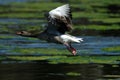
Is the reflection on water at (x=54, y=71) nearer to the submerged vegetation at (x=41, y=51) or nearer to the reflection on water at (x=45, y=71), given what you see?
the reflection on water at (x=45, y=71)

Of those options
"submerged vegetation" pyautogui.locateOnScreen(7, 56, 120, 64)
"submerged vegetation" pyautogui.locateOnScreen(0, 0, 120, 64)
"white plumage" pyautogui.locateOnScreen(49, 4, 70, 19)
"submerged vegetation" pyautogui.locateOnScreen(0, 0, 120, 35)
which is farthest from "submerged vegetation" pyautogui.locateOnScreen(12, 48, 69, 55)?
"submerged vegetation" pyautogui.locateOnScreen(0, 0, 120, 35)

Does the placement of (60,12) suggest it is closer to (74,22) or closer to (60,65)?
(60,65)

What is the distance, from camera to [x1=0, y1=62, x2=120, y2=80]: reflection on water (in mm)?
13438

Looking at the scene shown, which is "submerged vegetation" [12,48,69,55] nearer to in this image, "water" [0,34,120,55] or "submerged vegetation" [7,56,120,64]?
"water" [0,34,120,55]

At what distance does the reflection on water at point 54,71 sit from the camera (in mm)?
13438

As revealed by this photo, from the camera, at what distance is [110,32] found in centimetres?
2294

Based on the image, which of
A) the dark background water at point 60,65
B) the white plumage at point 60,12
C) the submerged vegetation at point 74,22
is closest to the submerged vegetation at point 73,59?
the submerged vegetation at point 74,22

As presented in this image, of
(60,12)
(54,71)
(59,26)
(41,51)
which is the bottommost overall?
(41,51)

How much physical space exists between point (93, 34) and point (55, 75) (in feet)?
28.6

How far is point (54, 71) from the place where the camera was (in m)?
14.3

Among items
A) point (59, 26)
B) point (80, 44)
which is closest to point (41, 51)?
point (80, 44)

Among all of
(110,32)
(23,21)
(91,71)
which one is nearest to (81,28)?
(110,32)

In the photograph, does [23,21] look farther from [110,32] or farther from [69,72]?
[69,72]

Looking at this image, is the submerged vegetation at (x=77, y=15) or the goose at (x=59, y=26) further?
the submerged vegetation at (x=77, y=15)
